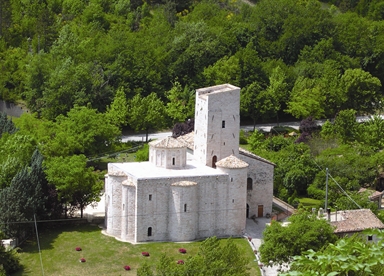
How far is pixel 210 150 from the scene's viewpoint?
213 feet

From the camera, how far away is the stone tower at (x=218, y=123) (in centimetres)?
6425

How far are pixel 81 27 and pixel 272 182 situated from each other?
48.9 m

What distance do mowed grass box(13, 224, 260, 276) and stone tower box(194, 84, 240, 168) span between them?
23.2 feet

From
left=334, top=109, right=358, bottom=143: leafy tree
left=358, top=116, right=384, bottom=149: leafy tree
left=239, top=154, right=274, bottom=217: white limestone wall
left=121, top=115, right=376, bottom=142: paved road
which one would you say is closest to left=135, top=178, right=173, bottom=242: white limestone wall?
left=239, top=154, right=274, bottom=217: white limestone wall

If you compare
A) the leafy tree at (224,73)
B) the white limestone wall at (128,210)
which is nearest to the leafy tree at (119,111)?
the leafy tree at (224,73)

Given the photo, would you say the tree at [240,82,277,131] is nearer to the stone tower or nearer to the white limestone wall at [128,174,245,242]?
the stone tower

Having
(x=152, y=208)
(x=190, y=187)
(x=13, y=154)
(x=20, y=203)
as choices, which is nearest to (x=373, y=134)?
(x=190, y=187)

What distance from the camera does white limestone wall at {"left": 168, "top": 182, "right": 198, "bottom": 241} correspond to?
6125 cm

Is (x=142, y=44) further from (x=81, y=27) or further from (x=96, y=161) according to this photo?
(x=96, y=161)

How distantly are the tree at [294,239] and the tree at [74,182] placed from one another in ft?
53.3

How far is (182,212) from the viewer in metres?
61.5

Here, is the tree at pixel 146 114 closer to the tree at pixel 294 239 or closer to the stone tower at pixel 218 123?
the stone tower at pixel 218 123

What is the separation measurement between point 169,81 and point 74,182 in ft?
120

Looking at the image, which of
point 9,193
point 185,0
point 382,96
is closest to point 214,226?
point 9,193
